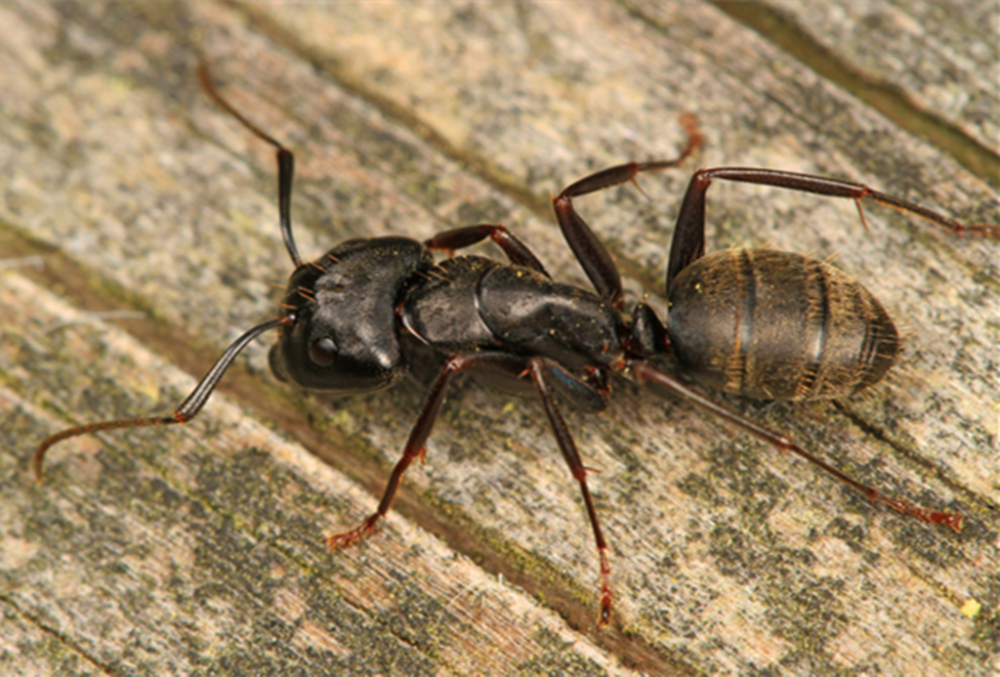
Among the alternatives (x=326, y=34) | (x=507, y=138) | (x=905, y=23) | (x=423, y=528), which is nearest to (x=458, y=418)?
(x=423, y=528)

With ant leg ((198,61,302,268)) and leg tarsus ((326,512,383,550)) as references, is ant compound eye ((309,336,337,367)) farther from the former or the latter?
leg tarsus ((326,512,383,550))

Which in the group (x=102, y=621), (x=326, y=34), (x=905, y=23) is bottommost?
(x=102, y=621)

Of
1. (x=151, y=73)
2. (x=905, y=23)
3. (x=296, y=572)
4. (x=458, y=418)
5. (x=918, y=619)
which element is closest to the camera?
(x=918, y=619)

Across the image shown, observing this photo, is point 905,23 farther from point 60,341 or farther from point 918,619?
point 60,341

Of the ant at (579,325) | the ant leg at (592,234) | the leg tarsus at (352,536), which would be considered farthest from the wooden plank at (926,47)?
the leg tarsus at (352,536)

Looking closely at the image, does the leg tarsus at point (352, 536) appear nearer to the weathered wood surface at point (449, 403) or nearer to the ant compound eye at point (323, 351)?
the weathered wood surface at point (449, 403)

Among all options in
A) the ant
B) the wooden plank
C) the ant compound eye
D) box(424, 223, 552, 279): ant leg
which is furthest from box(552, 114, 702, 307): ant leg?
the wooden plank
